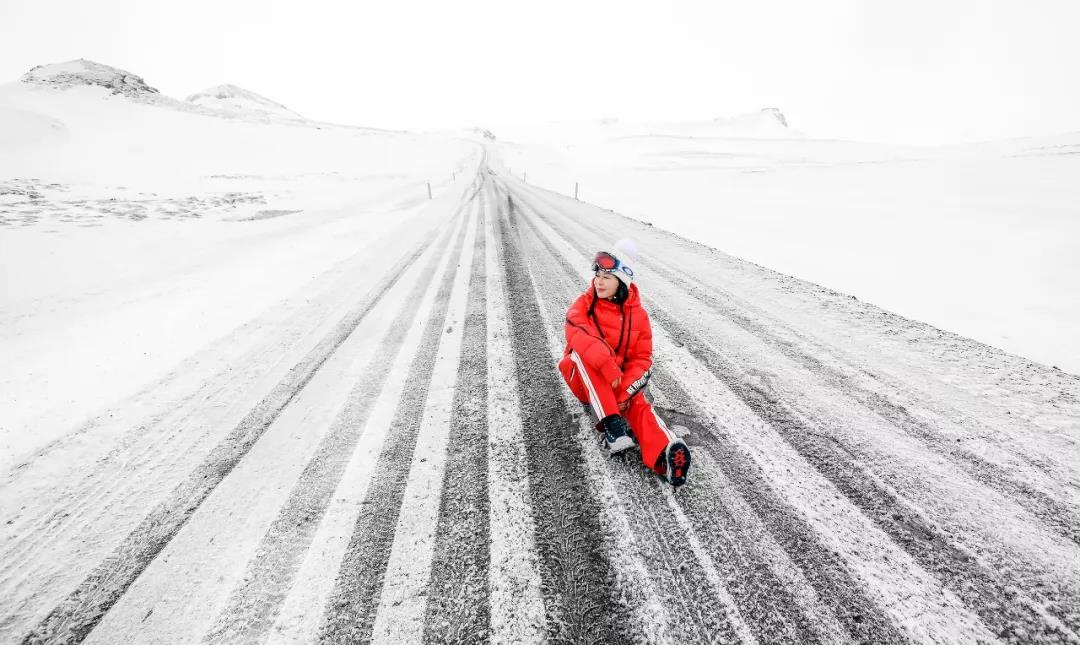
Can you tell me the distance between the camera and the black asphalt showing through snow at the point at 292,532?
6.44 feet

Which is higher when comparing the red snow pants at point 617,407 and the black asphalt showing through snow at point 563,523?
the red snow pants at point 617,407

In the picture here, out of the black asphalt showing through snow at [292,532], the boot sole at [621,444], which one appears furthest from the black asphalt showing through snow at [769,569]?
the black asphalt showing through snow at [292,532]

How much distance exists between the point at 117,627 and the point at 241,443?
1399mm

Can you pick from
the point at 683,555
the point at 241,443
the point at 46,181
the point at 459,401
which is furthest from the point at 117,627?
the point at 46,181

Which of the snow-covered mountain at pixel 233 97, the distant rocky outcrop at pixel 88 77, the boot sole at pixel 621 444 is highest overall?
the snow-covered mountain at pixel 233 97

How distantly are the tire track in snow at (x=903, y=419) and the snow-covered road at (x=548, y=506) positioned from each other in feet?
0.08

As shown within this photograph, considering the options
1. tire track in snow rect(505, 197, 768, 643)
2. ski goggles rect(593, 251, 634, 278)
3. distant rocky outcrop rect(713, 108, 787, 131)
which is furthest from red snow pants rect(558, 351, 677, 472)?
distant rocky outcrop rect(713, 108, 787, 131)

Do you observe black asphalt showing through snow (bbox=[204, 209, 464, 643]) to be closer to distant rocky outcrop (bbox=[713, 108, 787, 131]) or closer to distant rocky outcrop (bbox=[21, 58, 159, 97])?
distant rocky outcrop (bbox=[21, 58, 159, 97])

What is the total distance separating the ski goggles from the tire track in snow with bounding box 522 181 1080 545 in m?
2.29

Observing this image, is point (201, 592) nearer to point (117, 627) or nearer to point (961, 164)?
point (117, 627)


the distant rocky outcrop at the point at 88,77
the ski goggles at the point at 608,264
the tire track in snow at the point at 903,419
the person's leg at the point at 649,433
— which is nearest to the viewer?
the tire track in snow at the point at 903,419

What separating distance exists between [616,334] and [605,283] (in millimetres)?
433

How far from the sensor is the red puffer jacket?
→ 326 centimetres

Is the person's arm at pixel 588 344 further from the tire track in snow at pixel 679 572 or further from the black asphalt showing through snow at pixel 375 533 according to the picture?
the black asphalt showing through snow at pixel 375 533
